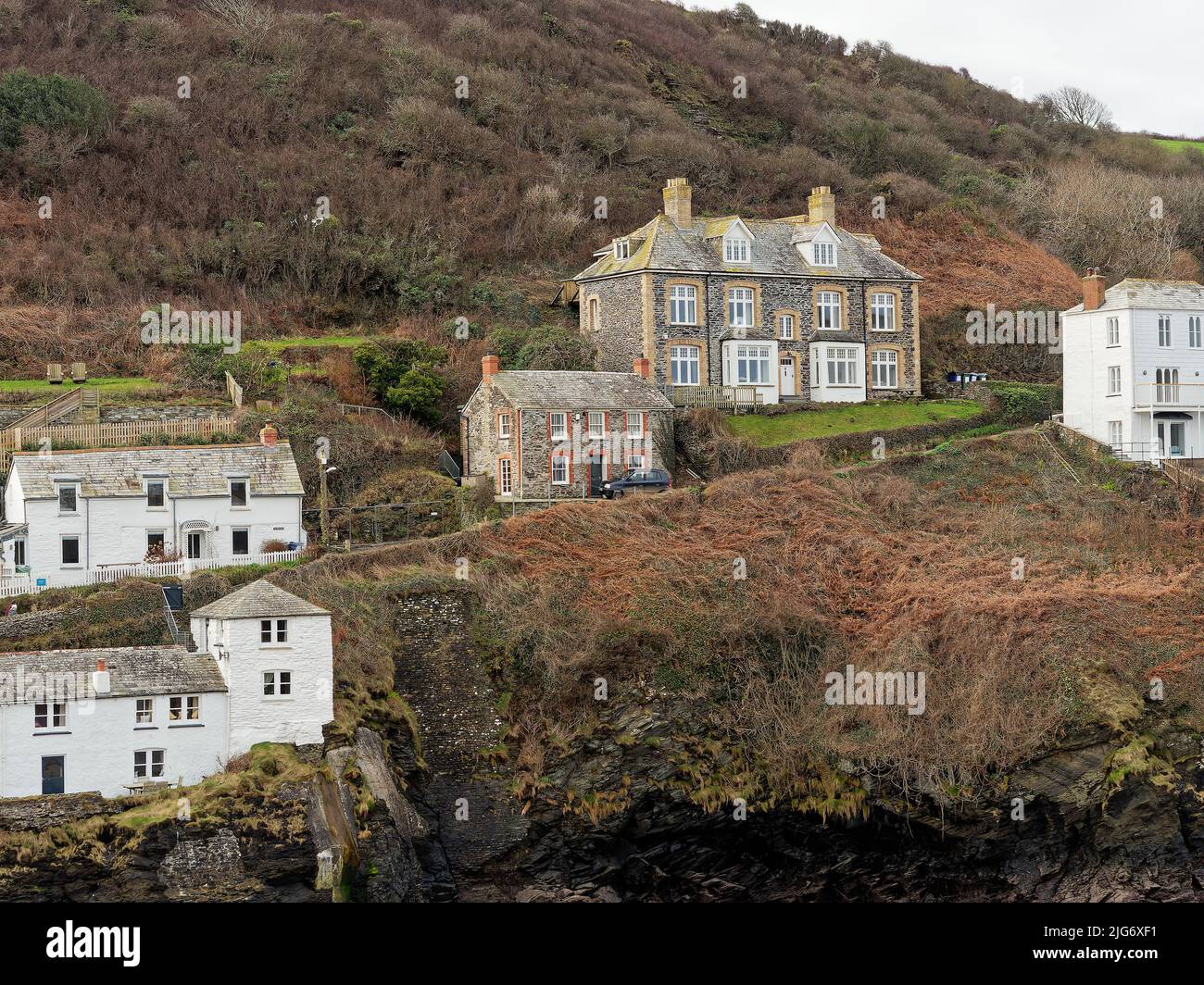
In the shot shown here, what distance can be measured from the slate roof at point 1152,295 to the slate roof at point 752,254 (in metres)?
8.15

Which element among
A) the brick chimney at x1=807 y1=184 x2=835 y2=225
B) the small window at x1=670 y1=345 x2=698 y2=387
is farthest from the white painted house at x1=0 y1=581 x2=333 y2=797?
Result: the brick chimney at x1=807 y1=184 x2=835 y2=225

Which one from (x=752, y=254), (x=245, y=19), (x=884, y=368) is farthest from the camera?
(x=245, y=19)

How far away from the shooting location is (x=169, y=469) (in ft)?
152

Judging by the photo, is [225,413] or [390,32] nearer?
[225,413]

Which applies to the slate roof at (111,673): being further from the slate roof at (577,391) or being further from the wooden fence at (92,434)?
the slate roof at (577,391)

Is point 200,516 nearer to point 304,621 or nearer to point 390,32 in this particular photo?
point 304,621

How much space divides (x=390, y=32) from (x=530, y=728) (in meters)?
58.3

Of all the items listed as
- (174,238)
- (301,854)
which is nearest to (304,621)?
(301,854)

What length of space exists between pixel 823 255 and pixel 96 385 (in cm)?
2570

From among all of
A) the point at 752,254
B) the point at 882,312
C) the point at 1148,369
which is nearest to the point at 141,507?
the point at 752,254

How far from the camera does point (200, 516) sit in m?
45.9

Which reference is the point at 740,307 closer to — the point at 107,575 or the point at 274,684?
the point at 107,575

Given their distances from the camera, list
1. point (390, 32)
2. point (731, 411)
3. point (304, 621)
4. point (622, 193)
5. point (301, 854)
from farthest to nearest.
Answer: point (390, 32), point (622, 193), point (731, 411), point (304, 621), point (301, 854)

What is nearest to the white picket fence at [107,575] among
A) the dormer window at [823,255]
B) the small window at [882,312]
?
the dormer window at [823,255]
